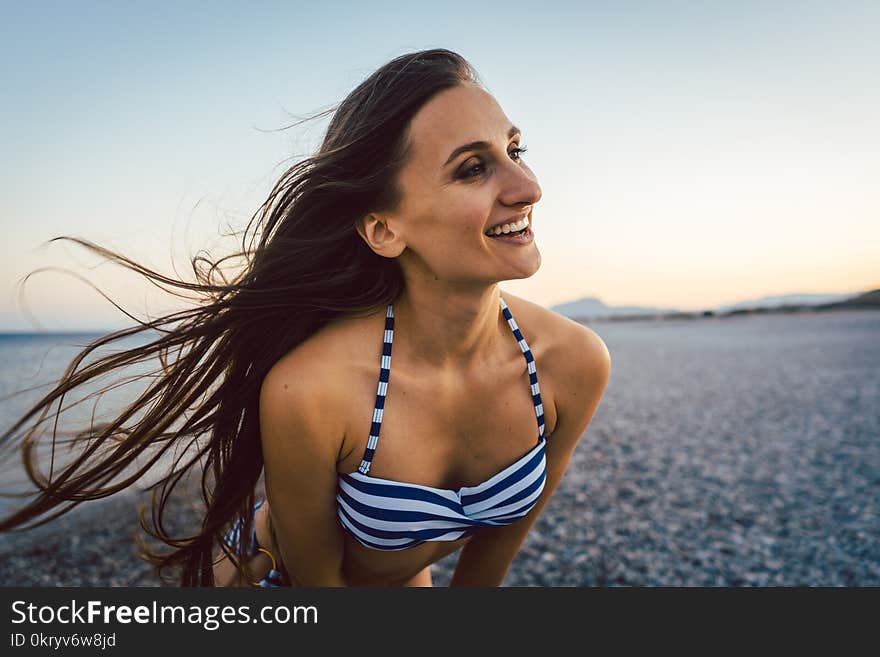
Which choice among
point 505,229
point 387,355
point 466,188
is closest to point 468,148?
point 466,188

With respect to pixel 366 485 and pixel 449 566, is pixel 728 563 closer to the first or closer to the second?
pixel 449 566

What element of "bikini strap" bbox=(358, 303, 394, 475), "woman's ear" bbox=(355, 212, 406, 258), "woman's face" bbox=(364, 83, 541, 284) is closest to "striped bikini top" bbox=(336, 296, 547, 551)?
"bikini strap" bbox=(358, 303, 394, 475)

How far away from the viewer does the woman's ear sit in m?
2.55

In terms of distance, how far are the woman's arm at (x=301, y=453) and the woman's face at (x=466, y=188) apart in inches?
30.6

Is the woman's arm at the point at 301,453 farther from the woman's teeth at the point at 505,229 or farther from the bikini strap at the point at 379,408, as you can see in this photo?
the woman's teeth at the point at 505,229

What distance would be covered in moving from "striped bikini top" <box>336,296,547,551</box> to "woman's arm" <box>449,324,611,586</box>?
0.60 ft

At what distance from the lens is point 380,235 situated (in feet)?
8.54

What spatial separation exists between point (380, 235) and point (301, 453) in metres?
1.03

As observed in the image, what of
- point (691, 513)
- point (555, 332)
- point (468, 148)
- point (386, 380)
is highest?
point (468, 148)

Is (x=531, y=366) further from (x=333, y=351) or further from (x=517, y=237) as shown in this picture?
(x=333, y=351)

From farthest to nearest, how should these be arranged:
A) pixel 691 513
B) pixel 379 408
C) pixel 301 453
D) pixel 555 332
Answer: pixel 691 513, pixel 555 332, pixel 379 408, pixel 301 453

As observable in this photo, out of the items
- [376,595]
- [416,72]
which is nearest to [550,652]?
[376,595]

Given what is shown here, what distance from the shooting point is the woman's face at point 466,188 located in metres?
2.30

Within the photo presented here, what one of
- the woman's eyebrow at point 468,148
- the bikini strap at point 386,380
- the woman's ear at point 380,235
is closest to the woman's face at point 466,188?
the woman's eyebrow at point 468,148
